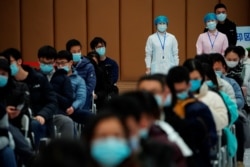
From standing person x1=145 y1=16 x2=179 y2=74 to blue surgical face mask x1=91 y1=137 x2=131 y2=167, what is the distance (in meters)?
8.30

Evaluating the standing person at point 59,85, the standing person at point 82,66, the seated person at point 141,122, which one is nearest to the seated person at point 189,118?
the seated person at point 141,122

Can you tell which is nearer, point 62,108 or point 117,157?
point 117,157

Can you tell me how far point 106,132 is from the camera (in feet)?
9.75

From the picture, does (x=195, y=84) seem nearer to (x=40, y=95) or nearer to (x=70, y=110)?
(x=40, y=95)

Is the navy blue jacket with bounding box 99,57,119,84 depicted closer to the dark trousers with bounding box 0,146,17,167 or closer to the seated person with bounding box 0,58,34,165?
the seated person with bounding box 0,58,34,165

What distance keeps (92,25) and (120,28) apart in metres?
0.57

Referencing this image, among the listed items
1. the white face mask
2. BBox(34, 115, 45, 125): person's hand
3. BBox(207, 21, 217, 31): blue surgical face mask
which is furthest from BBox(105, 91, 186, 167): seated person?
BBox(207, 21, 217, 31): blue surgical face mask

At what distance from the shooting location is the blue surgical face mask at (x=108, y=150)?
9.66 feet

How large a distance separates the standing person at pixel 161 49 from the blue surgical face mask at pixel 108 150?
8299 millimetres

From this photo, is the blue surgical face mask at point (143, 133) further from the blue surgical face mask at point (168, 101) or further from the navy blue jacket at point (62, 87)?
the navy blue jacket at point (62, 87)

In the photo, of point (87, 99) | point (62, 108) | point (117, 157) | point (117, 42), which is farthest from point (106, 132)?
point (117, 42)

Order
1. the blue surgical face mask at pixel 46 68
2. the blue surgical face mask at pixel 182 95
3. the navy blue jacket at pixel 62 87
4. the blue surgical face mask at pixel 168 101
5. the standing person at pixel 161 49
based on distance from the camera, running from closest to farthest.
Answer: the blue surgical face mask at pixel 168 101 < the blue surgical face mask at pixel 182 95 < the blue surgical face mask at pixel 46 68 < the navy blue jacket at pixel 62 87 < the standing person at pixel 161 49

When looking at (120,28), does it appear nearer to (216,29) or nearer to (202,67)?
(216,29)

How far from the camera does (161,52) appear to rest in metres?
11.4
